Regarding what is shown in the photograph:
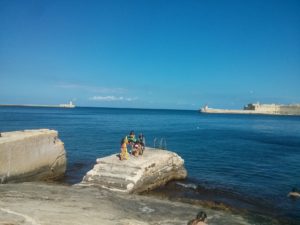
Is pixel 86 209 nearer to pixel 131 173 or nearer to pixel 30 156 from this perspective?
pixel 131 173

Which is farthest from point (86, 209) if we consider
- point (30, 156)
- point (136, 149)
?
point (136, 149)

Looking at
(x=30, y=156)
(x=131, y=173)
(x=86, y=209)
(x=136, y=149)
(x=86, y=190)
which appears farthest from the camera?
(x=136, y=149)

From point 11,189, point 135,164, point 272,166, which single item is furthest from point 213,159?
point 11,189

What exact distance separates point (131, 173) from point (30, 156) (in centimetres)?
626

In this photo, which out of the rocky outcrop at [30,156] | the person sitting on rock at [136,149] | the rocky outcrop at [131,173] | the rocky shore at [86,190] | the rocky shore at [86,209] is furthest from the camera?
the person sitting on rock at [136,149]

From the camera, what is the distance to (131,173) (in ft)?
57.8

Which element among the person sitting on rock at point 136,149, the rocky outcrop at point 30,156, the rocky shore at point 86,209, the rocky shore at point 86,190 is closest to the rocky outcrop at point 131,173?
the rocky shore at point 86,190

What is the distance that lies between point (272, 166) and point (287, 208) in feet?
43.3

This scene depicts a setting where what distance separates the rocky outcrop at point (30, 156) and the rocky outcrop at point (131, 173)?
3.84 m

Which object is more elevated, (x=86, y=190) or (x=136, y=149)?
(x=136, y=149)

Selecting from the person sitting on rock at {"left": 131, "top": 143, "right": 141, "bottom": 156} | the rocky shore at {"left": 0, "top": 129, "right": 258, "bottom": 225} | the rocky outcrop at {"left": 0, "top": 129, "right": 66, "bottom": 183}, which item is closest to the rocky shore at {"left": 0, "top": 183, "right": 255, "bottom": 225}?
the rocky shore at {"left": 0, "top": 129, "right": 258, "bottom": 225}

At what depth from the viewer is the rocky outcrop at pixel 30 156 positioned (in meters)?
17.6

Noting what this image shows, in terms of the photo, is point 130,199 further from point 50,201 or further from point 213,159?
point 213,159

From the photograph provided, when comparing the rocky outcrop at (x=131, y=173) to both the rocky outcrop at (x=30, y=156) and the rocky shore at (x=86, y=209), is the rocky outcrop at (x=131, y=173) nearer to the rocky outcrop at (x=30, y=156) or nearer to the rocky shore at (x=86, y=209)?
the rocky shore at (x=86, y=209)
